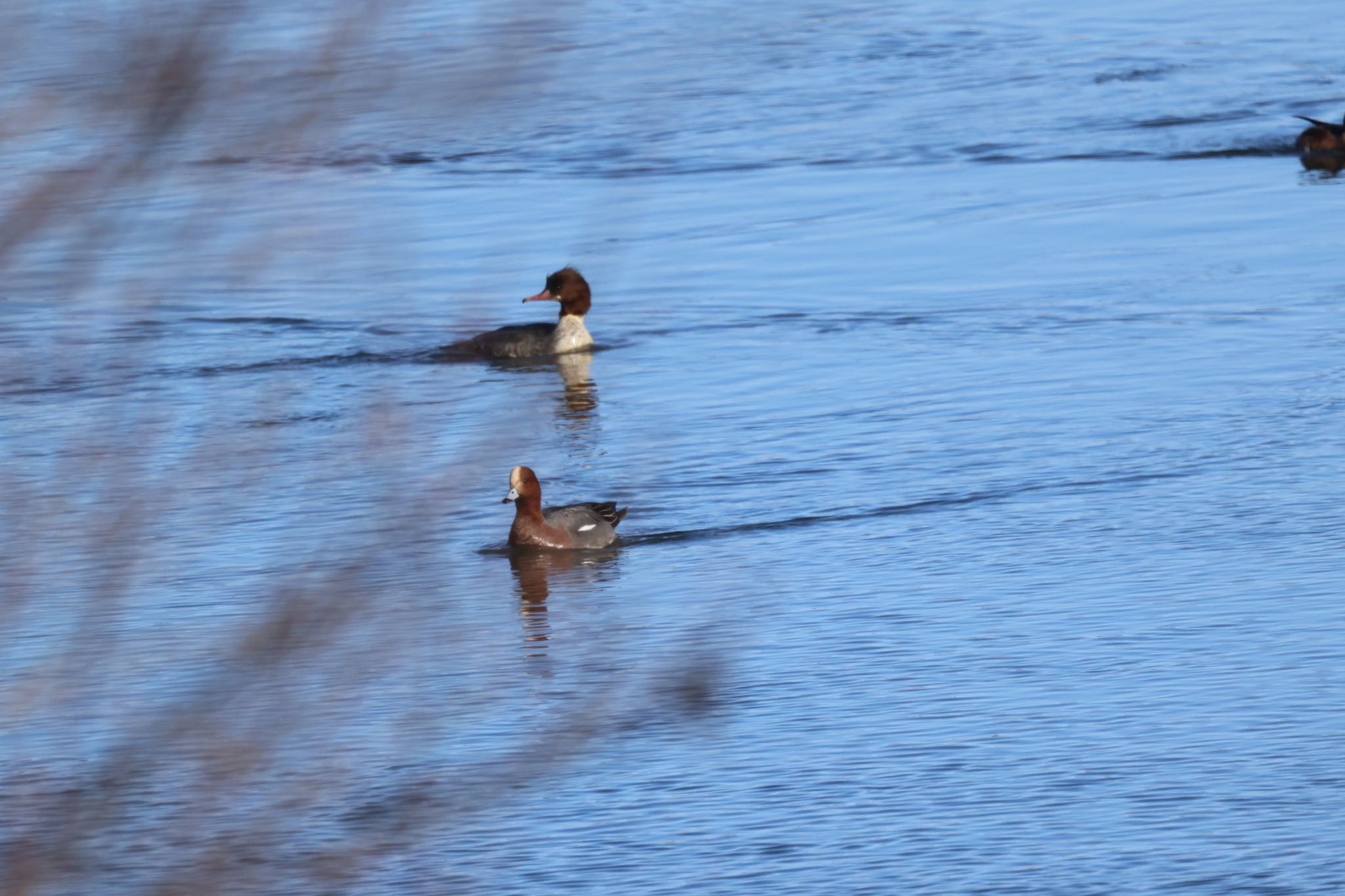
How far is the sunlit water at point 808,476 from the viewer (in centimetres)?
364

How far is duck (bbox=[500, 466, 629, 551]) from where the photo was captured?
10.9m

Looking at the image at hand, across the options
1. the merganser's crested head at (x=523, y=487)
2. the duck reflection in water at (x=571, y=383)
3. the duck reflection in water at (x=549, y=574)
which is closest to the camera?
the duck reflection in water at (x=549, y=574)

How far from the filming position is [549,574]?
35.0ft

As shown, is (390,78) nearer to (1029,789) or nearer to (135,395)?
(135,395)

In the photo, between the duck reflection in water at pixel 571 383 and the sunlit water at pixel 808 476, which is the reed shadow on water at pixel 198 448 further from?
the duck reflection in water at pixel 571 383

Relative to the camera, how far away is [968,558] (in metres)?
10.2

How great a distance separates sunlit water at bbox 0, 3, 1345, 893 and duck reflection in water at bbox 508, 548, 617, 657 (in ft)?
0.14

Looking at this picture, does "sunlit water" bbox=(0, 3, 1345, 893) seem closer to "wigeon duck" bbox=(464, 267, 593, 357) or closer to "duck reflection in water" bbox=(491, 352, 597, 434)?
"duck reflection in water" bbox=(491, 352, 597, 434)

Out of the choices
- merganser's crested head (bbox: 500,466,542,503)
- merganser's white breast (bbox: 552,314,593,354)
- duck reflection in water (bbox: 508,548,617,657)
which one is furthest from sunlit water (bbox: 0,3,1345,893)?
merganser's white breast (bbox: 552,314,593,354)

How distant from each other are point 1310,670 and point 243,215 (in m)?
6.16

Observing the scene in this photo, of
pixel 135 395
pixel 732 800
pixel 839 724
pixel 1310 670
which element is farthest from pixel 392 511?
pixel 1310 670

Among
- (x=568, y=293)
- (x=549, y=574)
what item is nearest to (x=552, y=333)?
(x=568, y=293)

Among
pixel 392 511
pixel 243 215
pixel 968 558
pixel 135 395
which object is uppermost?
pixel 243 215

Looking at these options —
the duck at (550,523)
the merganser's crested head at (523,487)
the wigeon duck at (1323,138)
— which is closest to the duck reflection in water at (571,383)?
the duck at (550,523)
